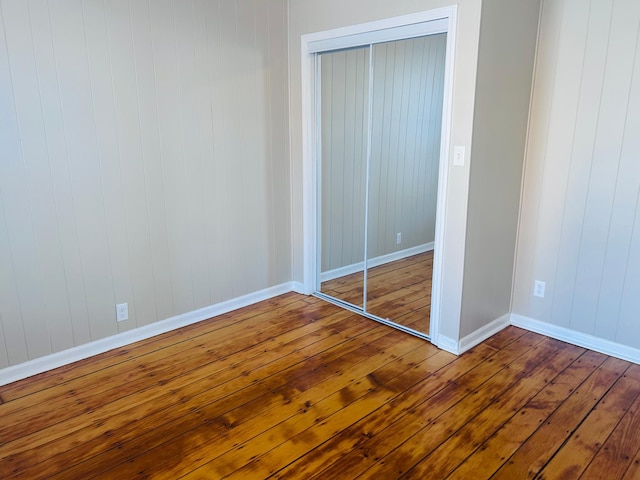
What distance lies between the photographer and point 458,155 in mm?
2760

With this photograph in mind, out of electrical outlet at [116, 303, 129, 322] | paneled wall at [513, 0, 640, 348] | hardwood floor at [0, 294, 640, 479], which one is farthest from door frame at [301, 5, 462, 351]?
electrical outlet at [116, 303, 129, 322]

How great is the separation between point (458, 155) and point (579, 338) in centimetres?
161

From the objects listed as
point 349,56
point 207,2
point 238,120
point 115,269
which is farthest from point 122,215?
point 349,56

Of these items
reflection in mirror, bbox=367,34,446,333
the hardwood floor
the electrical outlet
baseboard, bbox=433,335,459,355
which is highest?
reflection in mirror, bbox=367,34,446,333

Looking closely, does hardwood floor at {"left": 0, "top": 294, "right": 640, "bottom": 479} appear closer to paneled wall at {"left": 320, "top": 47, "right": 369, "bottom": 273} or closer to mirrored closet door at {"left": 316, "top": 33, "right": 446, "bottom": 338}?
mirrored closet door at {"left": 316, "top": 33, "right": 446, "bottom": 338}

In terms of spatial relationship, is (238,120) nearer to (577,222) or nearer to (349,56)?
(349,56)

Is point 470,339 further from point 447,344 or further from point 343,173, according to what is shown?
point 343,173

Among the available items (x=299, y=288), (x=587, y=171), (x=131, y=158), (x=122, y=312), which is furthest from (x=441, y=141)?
(x=122, y=312)

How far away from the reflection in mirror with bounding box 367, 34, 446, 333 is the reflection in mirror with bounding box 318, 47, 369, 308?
18 centimetres

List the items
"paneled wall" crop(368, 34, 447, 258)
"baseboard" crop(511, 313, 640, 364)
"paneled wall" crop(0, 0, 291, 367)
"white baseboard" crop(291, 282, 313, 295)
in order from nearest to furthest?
"paneled wall" crop(0, 0, 291, 367)
"baseboard" crop(511, 313, 640, 364)
"paneled wall" crop(368, 34, 447, 258)
"white baseboard" crop(291, 282, 313, 295)

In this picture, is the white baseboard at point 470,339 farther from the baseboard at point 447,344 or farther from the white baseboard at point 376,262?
the white baseboard at point 376,262

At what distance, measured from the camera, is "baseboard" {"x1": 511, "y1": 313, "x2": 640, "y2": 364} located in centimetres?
291

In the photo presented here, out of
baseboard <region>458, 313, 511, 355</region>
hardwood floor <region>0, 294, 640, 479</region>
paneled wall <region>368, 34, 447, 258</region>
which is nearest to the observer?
hardwood floor <region>0, 294, 640, 479</region>

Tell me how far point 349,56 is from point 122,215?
217 centimetres
